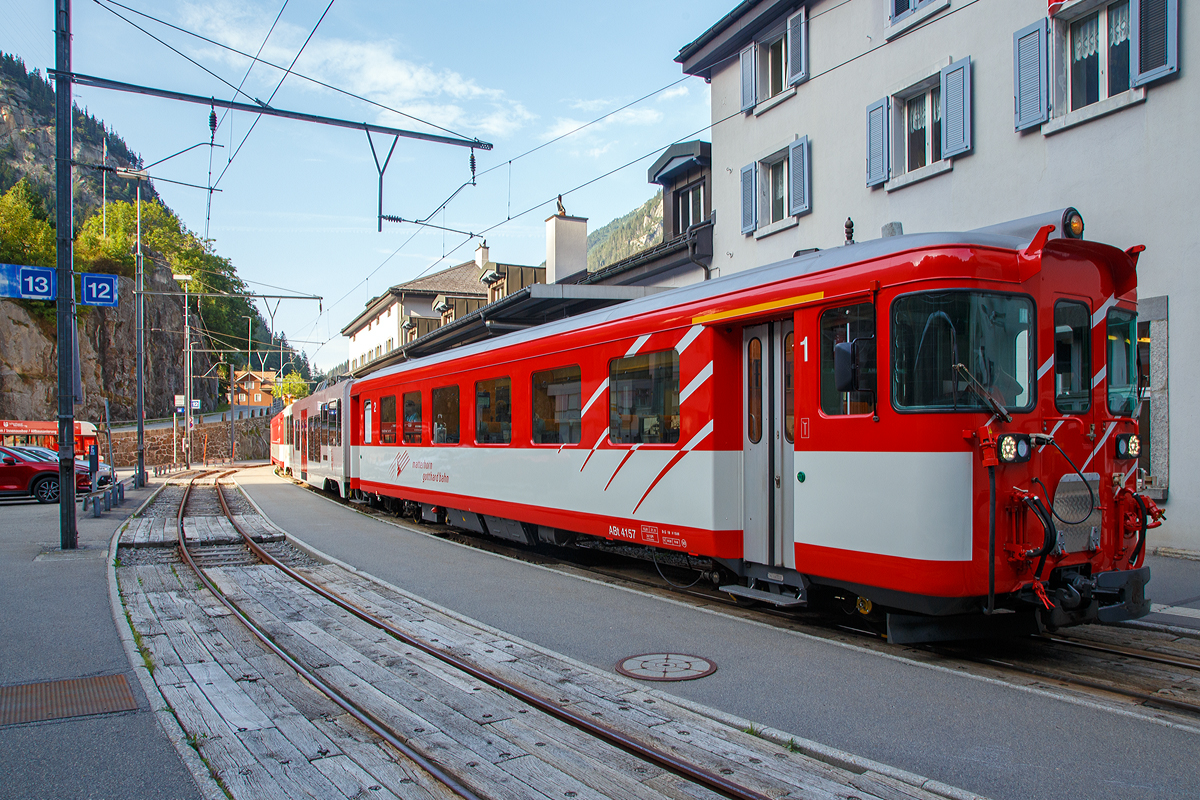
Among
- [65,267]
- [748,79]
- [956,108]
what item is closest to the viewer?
[65,267]

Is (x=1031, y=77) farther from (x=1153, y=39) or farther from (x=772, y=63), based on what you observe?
(x=772, y=63)

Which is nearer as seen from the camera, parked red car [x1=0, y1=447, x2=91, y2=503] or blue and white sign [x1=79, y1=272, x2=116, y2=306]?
blue and white sign [x1=79, y1=272, x2=116, y2=306]

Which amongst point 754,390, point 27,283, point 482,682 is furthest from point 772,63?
point 482,682

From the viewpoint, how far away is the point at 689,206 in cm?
2006

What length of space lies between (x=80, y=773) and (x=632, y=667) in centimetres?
315

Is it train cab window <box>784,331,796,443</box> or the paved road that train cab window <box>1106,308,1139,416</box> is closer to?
train cab window <box>784,331,796,443</box>

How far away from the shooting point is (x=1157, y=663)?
18.0ft

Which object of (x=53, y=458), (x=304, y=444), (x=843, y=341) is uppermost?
(x=843, y=341)

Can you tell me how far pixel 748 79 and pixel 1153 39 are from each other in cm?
806

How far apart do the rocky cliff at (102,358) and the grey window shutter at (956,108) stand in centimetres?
3491

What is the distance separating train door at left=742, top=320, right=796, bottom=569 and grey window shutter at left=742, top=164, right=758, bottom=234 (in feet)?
33.6

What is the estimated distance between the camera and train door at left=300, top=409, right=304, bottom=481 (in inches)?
957

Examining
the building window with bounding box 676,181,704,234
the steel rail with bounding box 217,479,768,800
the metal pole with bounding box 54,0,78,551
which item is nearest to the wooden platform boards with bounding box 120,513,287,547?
the metal pole with bounding box 54,0,78,551

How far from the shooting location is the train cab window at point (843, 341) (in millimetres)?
5651
